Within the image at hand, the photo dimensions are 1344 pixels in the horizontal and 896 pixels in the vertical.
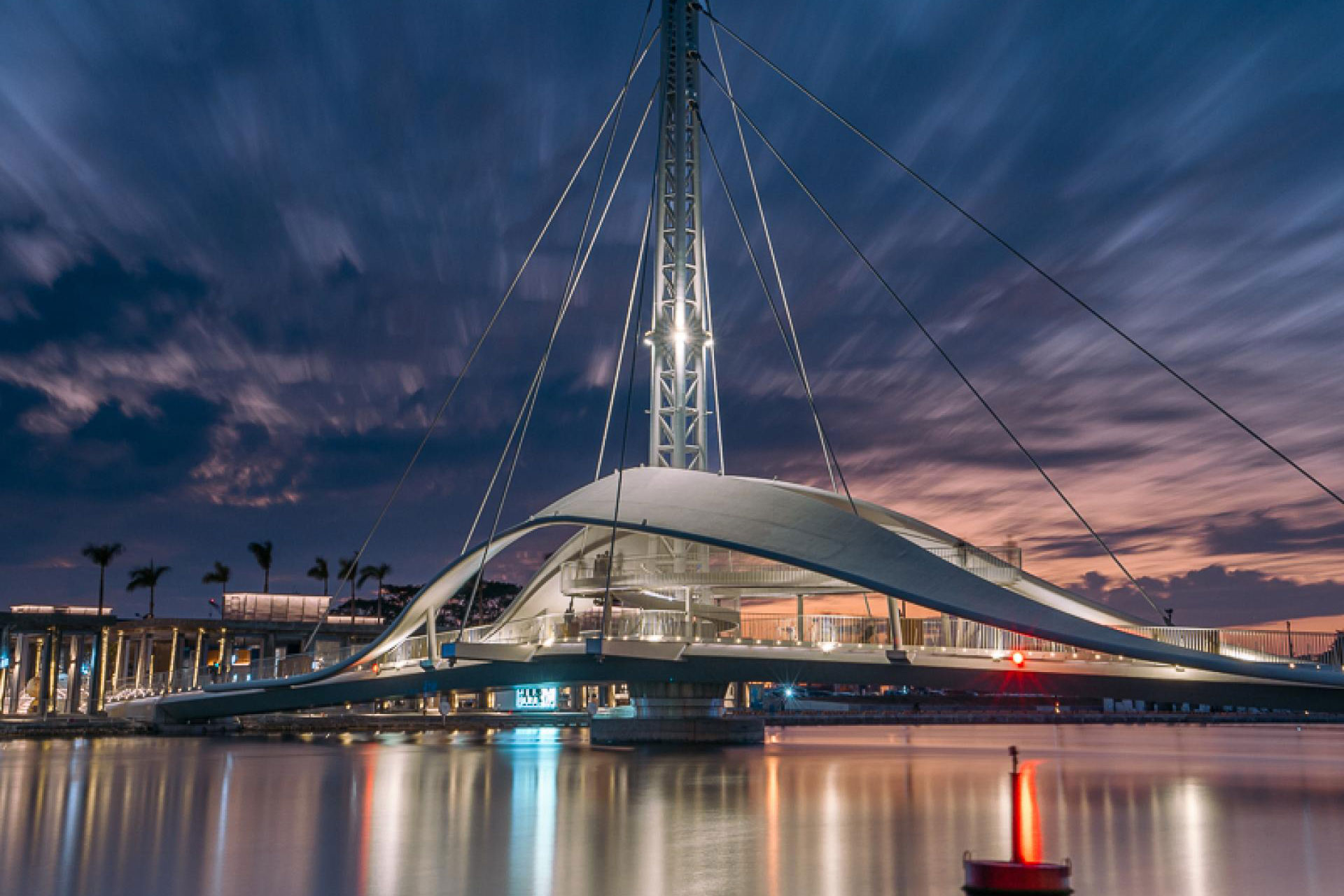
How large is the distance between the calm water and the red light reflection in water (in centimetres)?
22

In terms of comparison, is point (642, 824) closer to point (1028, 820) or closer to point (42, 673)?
point (1028, 820)

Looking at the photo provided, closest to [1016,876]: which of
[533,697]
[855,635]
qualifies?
[855,635]

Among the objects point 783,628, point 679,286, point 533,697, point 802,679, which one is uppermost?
point 679,286

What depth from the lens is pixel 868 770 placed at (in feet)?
88.3

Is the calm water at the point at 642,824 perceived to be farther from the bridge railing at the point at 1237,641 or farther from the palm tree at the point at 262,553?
the palm tree at the point at 262,553

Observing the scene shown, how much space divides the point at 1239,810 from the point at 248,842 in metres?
14.8

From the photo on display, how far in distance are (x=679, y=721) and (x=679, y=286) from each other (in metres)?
15.9

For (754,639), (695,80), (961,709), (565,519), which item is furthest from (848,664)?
(961,709)

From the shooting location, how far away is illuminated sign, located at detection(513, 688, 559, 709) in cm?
8419

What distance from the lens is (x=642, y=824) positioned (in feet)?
50.5

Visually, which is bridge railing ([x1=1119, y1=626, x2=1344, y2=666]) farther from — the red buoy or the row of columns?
the row of columns

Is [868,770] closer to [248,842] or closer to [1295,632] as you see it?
[1295,632]

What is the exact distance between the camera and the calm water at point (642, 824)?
1102 cm

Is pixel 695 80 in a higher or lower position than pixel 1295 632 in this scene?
higher
